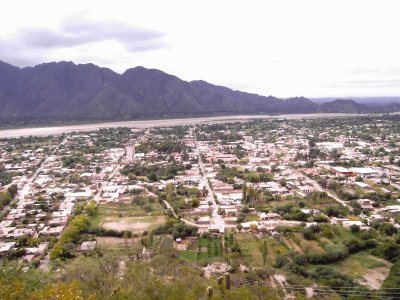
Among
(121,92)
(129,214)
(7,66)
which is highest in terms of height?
(7,66)

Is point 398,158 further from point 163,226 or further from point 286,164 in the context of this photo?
point 163,226

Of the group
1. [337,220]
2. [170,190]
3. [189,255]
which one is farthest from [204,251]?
[170,190]

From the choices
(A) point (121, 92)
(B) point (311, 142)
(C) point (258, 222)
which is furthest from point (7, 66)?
(C) point (258, 222)

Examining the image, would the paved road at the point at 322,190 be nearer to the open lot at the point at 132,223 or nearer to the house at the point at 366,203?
the house at the point at 366,203

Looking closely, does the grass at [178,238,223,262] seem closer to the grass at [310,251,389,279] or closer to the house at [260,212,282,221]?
the house at [260,212,282,221]

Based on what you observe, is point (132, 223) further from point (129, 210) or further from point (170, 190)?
point (170, 190)

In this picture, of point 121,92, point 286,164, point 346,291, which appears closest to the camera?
point 346,291
